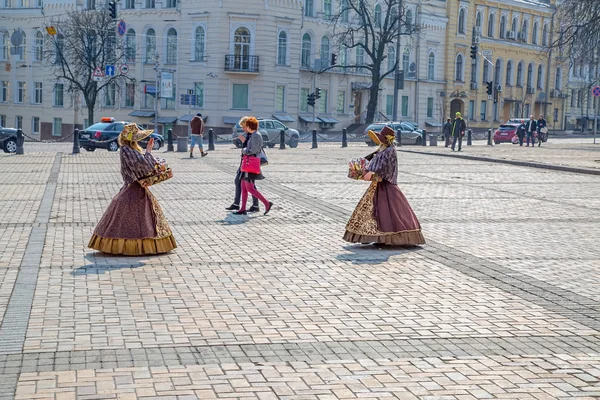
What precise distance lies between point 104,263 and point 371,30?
50004mm

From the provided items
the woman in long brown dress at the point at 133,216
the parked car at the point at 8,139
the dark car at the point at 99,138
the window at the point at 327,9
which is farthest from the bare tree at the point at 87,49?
the woman in long brown dress at the point at 133,216

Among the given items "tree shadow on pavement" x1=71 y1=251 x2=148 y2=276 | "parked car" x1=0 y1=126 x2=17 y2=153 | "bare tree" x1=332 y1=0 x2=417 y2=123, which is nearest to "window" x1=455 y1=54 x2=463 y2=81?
"bare tree" x1=332 y1=0 x2=417 y2=123

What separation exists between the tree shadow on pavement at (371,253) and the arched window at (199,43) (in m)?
44.9

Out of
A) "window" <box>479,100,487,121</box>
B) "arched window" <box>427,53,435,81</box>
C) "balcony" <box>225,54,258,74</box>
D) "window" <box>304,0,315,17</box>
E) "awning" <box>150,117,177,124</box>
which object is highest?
"window" <box>304,0,315,17</box>

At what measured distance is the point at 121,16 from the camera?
5825cm

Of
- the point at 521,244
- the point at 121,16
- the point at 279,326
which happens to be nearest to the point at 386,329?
the point at 279,326

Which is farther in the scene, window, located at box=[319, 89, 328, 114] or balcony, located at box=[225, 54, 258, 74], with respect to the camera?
window, located at box=[319, 89, 328, 114]

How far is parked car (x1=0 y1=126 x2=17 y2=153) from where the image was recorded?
31919 millimetres

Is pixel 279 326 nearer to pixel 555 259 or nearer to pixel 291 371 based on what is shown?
pixel 291 371

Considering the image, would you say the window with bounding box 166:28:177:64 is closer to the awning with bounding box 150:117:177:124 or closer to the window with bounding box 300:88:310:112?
the awning with bounding box 150:117:177:124

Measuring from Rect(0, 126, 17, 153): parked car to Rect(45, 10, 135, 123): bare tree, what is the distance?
22329 millimetres

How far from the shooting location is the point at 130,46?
57.4 meters

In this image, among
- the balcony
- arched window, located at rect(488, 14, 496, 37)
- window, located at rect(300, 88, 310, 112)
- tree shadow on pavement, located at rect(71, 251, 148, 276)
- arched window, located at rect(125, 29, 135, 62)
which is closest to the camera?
tree shadow on pavement, located at rect(71, 251, 148, 276)

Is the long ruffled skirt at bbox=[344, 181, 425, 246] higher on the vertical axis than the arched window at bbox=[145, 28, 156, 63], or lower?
lower
